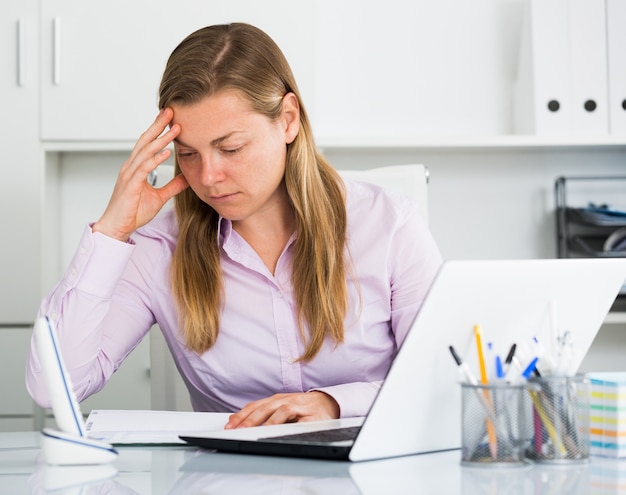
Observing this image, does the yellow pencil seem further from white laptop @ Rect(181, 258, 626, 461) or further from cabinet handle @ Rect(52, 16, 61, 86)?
cabinet handle @ Rect(52, 16, 61, 86)

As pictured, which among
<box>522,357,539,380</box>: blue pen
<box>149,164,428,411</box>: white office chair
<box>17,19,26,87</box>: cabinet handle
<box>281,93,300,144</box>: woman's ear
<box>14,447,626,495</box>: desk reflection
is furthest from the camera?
<box>17,19,26,87</box>: cabinet handle

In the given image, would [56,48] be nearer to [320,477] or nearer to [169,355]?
[169,355]

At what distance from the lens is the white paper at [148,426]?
43.5 inches

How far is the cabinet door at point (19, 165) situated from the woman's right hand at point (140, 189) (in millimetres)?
1040

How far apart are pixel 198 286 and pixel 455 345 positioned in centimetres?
73

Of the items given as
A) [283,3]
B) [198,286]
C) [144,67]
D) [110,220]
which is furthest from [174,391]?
[283,3]

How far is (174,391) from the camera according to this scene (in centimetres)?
193

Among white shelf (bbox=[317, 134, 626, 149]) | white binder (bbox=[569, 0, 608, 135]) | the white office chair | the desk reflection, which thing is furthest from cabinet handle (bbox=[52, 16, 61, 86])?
the desk reflection

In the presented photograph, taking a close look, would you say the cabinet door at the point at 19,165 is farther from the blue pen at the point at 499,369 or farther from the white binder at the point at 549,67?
the blue pen at the point at 499,369

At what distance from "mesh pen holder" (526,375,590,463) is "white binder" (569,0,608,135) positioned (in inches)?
68.6

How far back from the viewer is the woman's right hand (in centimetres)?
146

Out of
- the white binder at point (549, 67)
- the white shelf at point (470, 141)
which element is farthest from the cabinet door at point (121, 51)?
the white binder at point (549, 67)

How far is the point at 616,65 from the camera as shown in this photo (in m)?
2.53

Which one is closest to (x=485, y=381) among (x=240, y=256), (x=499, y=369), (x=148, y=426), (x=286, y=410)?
(x=499, y=369)
